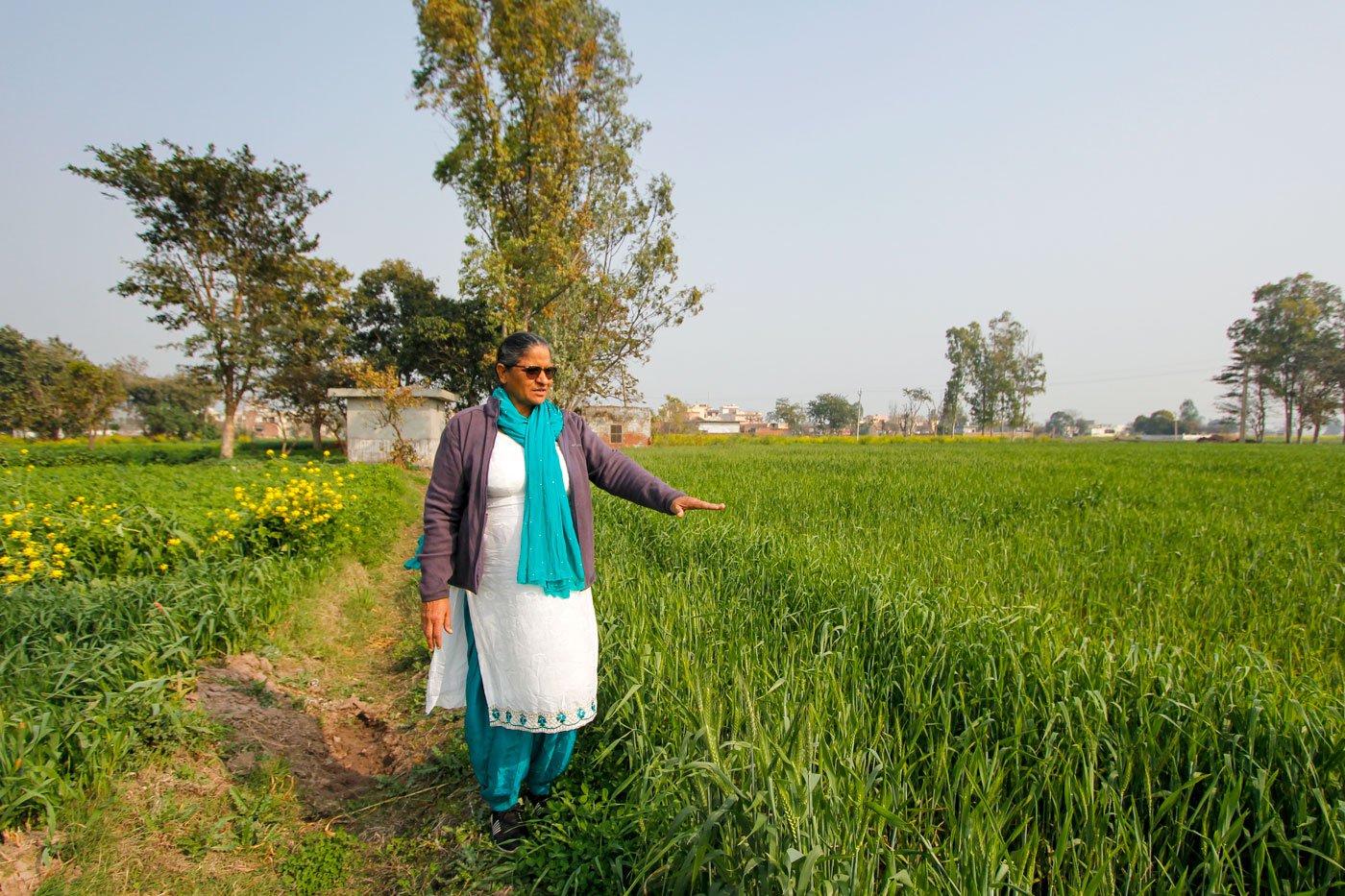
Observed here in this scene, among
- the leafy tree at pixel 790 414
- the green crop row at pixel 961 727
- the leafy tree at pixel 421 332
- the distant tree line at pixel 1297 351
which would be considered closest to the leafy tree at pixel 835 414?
the leafy tree at pixel 790 414

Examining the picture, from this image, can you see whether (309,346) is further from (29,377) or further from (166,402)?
(166,402)

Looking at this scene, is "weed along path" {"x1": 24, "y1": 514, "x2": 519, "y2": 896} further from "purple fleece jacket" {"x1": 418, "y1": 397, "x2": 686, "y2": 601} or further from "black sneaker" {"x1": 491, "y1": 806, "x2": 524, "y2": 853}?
"purple fleece jacket" {"x1": 418, "y1": 397, "x2": 686, "y2": 601}

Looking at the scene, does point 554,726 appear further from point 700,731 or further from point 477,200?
point 477,200

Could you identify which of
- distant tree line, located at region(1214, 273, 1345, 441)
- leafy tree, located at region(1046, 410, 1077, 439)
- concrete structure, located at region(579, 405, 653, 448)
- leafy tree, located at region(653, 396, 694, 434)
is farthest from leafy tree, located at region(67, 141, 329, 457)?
leafy tree, located at region(1046, 410, 1077, 439)

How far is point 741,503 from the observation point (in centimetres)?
769

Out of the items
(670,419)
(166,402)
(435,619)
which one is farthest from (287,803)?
(166,402)

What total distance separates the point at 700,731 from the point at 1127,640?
238cm

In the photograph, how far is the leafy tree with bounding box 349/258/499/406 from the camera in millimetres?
24094

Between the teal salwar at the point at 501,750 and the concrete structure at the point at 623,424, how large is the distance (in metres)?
25.6

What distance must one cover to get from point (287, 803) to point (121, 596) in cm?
162

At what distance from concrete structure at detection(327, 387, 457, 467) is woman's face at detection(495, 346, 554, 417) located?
15404 mm

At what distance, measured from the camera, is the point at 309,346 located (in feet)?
70.6

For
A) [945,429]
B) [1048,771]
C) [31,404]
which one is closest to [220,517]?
[1048,771]

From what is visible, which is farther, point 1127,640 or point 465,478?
point 1127,640
